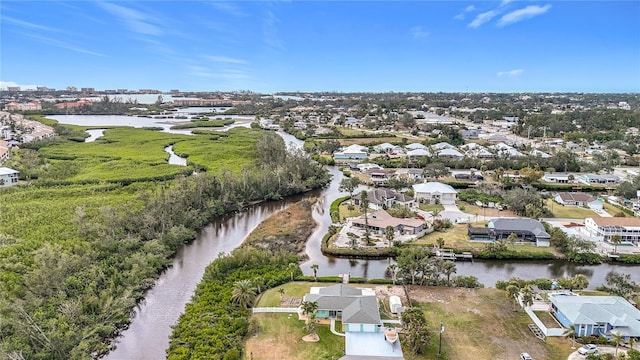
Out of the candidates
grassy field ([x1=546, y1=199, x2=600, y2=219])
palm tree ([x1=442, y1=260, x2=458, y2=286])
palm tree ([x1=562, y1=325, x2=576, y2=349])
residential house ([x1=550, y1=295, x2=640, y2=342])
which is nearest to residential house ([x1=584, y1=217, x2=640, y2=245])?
grassy field ([x1=546, y1=199, x2=600, y2=219])

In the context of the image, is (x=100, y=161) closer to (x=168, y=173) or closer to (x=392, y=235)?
(x=168, y=173)

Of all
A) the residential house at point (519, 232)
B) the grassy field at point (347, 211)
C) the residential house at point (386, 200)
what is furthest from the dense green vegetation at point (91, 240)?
the residential house at point (519, 232)

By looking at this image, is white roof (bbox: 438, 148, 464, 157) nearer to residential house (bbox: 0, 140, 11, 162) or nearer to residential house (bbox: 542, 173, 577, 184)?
residential house (bbox: 542, 173, 577, 184)

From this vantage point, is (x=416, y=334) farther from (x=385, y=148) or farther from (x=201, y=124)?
(x=201, y=124)

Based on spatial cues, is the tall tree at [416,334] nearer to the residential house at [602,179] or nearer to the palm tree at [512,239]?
the palm tree at [512,239]

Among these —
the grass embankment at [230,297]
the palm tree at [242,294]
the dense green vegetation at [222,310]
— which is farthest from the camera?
the palm tree at [242,294]
